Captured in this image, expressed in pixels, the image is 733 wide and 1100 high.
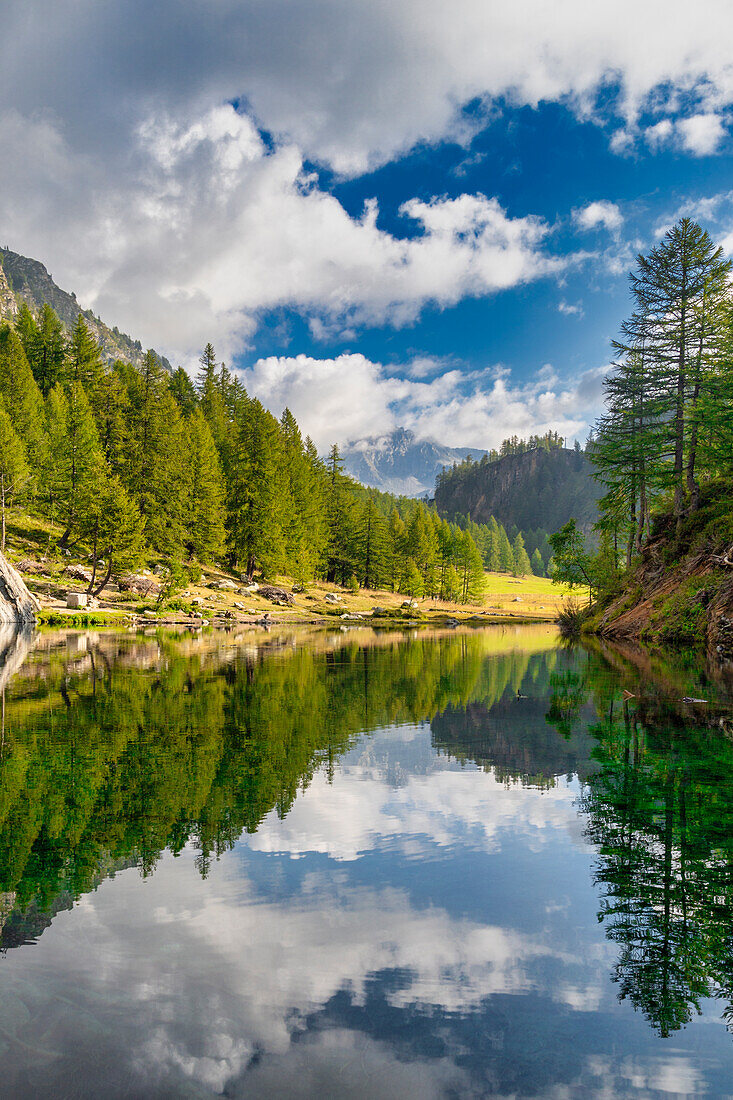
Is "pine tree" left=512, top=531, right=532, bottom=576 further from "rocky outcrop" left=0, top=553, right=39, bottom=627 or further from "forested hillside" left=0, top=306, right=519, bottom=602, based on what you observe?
"rocky outcrop" left=0, top=553, right=39, bottom=627

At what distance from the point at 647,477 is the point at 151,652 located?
30.6 meters

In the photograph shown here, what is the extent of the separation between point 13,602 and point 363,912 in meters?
38.0

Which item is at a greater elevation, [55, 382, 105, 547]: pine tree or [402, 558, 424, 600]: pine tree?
[55, 382, 105, 547]: pine tree

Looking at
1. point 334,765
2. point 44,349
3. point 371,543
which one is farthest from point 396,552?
point 334,765

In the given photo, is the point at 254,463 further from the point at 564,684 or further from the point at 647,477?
the point at 564,684

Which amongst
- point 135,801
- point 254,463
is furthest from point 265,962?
point 254,463

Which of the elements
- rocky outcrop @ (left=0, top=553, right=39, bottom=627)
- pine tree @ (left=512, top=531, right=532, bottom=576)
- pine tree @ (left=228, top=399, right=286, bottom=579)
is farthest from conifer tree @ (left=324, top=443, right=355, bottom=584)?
pine tree @ (left=512, top=531, right=532, bottom=576)

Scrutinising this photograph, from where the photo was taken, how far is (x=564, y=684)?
1752cm

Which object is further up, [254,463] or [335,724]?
[254,463]

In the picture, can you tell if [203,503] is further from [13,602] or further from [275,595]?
[13,602]

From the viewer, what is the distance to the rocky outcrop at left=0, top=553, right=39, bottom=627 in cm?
3547

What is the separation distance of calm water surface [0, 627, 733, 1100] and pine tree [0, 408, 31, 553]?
48.3m

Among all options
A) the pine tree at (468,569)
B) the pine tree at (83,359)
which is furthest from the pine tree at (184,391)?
the pine tree at (468,569)

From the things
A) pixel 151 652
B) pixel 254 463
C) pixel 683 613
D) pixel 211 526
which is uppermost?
pixel 254 463
